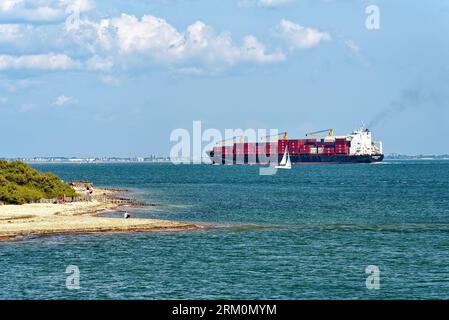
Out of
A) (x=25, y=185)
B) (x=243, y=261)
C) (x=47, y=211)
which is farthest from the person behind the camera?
(x=25, y=185)

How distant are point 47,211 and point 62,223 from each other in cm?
1139

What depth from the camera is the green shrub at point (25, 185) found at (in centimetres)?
7494

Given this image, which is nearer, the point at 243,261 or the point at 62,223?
the point at 243,261

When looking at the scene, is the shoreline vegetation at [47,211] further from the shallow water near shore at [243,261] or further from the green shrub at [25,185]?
the shallow water near shore at [243,261]

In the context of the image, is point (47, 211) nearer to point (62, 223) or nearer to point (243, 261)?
point (62, 223)

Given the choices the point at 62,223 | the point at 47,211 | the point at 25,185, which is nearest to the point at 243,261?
the point at 62,223

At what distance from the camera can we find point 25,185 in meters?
84.2

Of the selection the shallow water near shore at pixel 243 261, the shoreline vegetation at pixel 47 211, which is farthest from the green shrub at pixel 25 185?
the shallow water near shore at pixel 243 261

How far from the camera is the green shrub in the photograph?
74.9m

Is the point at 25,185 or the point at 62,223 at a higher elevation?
the point at 25,185

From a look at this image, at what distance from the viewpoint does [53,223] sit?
55.7m

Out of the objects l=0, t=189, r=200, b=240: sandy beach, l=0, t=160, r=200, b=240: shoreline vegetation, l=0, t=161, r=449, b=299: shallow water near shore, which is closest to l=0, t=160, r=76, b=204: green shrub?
l=0, t=160, r=200, b=240: shoreline vegetation

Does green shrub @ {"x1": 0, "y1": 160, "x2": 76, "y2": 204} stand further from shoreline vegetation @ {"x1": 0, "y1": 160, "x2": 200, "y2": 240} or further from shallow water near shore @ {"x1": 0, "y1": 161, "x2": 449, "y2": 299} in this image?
shallow water near shore @ {"x1": 0, "y1": 161, "x2": 449, "y2": 299}

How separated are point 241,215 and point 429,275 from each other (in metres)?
36.6
